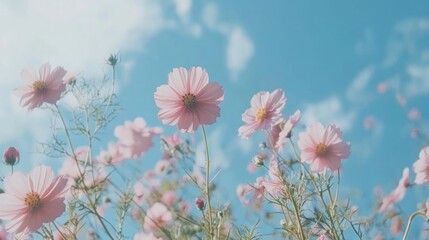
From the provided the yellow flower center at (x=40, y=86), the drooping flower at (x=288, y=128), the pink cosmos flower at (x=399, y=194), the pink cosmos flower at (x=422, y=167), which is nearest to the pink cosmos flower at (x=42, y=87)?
the yellow flower center at (x=40, y=86)

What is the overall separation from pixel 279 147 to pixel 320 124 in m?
0.12

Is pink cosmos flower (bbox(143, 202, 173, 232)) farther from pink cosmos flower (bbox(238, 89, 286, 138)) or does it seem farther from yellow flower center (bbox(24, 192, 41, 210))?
yellow flower center (bbox(24, 192, 41, 210))

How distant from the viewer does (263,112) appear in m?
1.50

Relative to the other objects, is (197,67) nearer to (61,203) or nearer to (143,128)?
(61,203)

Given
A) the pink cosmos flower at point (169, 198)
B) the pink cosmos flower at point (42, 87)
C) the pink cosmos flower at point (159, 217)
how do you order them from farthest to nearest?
the pink cosmos flower at point (169, 198)
the pink cosmos flower at point (159, 217)
the pink cosmos flower at point (42, 87)

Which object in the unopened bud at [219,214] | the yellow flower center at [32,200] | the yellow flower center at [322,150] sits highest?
the yellow flower center at [322,150]

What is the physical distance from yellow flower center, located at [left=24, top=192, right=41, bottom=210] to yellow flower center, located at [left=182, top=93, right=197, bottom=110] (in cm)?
39

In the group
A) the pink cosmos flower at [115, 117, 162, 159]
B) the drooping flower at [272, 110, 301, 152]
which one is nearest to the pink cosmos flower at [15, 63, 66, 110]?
the drooping flower at [272, 110, 301, 152]

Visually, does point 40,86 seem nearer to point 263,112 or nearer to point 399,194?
point 263,112

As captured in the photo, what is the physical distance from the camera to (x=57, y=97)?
157cm

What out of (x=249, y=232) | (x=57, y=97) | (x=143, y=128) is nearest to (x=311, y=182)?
(x=249, y=232)

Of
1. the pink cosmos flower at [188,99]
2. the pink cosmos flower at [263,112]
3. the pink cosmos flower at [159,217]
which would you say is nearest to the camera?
the pink cosmos flower at [188,99]

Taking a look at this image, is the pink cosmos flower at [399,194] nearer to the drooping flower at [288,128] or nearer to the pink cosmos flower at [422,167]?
the pink cosmos flower at [422,167]

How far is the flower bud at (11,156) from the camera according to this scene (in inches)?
56.3
